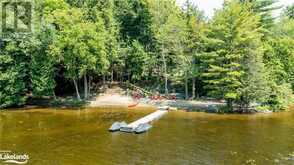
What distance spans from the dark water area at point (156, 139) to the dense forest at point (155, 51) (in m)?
4.76

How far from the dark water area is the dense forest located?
4757 mm

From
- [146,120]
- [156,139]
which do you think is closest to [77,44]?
[146,120]

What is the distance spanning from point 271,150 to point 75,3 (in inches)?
1235

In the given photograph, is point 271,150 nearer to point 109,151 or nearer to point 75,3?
point 109,151

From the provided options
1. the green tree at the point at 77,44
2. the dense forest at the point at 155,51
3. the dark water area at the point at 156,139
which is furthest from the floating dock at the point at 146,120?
the green tree at the point at 77,44

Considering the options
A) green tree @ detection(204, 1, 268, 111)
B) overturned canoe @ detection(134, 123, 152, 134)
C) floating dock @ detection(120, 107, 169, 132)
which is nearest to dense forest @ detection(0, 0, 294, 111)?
green tree @ detection(204, 1, 268, 111)

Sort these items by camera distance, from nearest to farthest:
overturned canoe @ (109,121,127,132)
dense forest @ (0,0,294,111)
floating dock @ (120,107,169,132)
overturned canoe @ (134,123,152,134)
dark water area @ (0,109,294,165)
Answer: dark water area @ (0,109,294,165) → overturned canoe @ (134,123,152,134) → overturned canoe @ (109,121,127,132) → floating dock @ (120,107,169,132) → dense forest @ (0,0,294,111)

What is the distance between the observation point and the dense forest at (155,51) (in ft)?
115

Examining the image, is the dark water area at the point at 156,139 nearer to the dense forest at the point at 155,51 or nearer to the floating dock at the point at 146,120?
the floating dock at the point at 146,120

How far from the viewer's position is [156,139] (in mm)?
23297

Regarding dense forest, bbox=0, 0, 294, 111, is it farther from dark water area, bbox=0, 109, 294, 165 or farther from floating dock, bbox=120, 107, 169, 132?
floating dock, bbox=120, 107, 169, 132

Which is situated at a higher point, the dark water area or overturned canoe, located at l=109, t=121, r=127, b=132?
overturned canoe, located at l=109, t=121, r=127, b=132

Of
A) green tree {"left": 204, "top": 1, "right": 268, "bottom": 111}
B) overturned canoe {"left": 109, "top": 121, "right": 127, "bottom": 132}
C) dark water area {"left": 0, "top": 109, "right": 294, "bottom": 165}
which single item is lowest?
dark water area {"left": 0, "top": 109, "right": 294, "bottom": 165}

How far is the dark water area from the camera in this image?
62.3 feet
